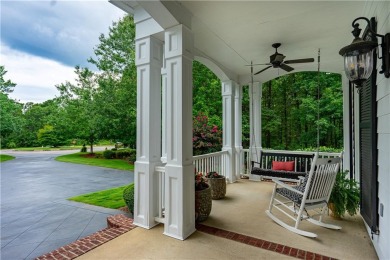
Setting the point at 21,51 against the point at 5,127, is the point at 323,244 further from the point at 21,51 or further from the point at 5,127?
the point at 5,127

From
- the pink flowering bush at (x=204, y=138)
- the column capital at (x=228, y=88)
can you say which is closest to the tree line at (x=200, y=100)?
the pink flowering bush at (x=204, y=138)

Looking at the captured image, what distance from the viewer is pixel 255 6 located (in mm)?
2674

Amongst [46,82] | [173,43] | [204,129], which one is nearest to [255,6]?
[173,43]

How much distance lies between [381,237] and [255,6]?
2955 mm

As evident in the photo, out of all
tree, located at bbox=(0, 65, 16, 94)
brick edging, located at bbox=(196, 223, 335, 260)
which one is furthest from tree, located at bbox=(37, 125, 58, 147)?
brick edging, located at bbox=(196, 223, 335, 260)

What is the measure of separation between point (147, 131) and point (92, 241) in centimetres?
148

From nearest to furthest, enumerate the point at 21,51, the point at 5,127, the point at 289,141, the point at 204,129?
the point at 204,129 < the point at 21,51 < the point at 289,141 < the point at 5,127

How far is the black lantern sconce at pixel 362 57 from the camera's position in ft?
5.95

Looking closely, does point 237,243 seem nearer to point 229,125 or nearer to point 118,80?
point 229,125

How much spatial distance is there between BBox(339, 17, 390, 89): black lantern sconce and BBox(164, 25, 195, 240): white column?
1.73m

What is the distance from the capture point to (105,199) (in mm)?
4871

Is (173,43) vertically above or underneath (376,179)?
above

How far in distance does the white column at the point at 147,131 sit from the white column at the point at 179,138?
30cm

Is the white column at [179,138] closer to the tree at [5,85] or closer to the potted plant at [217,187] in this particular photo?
the potted plant at [217,187]
